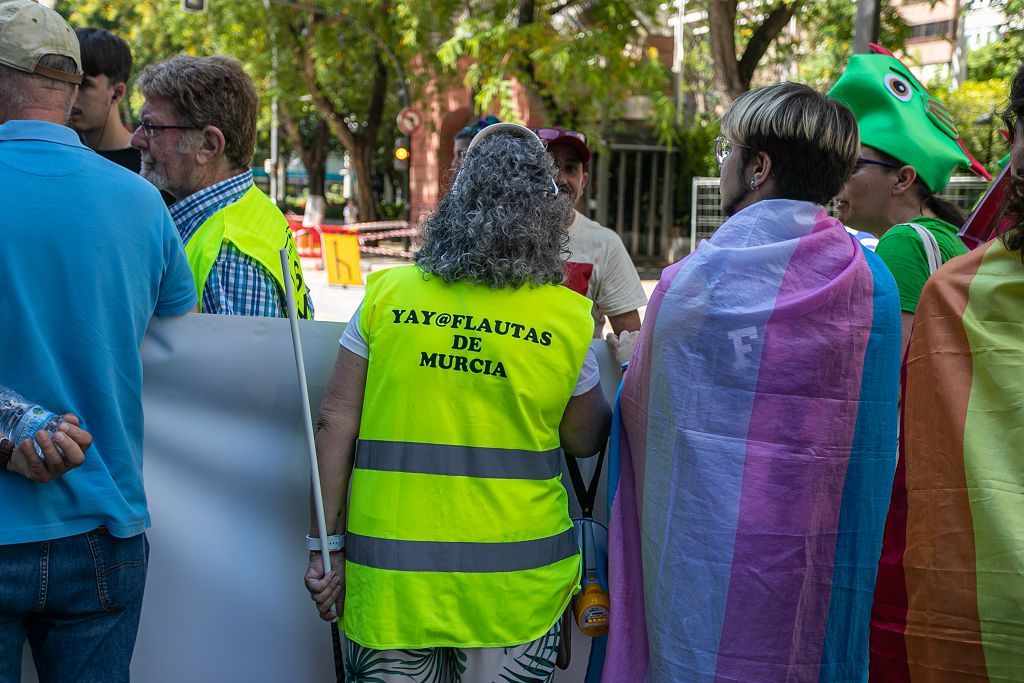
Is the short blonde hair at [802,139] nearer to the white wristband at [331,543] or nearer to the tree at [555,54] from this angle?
the white wristband at [331,543]

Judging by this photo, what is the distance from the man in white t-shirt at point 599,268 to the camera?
351cm

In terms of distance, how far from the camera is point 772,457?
200 cm

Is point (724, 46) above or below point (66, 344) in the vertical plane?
above

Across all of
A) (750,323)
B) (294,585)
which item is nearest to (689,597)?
(750,323)

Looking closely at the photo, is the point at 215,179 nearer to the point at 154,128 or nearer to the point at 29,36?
the point at 154,128

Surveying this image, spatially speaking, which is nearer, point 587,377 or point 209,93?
point 587,377

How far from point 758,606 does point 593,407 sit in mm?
554

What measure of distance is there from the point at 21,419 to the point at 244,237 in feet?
2.83

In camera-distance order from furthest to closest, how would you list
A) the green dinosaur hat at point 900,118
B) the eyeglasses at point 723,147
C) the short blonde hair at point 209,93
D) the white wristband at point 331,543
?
the green dinosaur hat at point 900,118, the short blonde hair at point 209,93, the eyeglasses at point 723,147, the white wristband at point 331,543

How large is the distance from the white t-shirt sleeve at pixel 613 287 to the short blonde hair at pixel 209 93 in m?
1.38

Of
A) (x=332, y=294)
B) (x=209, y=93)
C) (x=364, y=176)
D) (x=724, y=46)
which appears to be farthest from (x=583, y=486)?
(x=364, y=176)

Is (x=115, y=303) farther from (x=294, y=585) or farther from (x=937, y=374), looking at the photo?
(x=937, y=374)

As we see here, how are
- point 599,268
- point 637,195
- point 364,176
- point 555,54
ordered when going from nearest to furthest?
1. point 599,268
2. point 555,54
3. point 364,176
4. point 637,195

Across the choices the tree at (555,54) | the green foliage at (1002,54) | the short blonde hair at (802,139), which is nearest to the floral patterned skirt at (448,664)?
the short blonde hair at (802,139)
